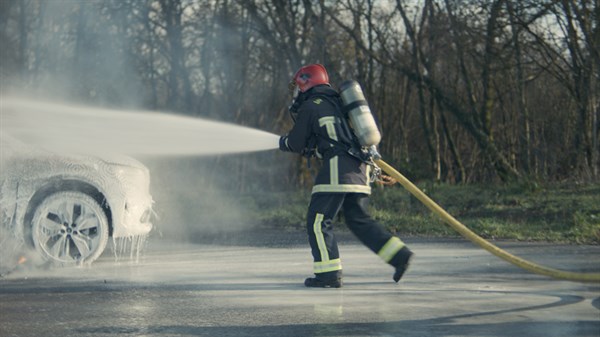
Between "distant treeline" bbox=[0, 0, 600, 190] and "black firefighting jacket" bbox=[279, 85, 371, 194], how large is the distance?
970 cm

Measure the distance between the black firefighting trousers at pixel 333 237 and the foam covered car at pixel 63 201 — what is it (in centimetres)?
249

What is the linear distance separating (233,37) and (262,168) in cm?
416

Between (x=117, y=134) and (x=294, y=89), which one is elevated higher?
(x=294, y=89)

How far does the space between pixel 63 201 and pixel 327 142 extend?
2958 mm

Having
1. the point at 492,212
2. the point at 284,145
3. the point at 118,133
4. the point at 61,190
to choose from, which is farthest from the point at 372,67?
the point at 284,145

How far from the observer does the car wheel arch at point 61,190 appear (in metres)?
9.42

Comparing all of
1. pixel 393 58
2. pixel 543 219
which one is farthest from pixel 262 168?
pixel 543 219

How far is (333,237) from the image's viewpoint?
8.12m

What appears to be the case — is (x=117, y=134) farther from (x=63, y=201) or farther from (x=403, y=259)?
(x=403, y=259)

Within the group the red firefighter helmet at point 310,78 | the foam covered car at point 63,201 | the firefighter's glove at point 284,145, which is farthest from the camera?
the foam covered car at point 63,201

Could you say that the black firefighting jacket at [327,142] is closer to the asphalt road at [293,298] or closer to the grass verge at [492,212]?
the asphalt road at [293,298]

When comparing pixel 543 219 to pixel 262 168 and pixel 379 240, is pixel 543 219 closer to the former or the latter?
pixel 379 240

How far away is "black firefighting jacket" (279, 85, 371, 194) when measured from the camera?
26.6 ft

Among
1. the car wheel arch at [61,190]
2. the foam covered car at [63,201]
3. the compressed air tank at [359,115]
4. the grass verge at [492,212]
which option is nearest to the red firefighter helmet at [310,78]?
the compressed air tank at [359,115]
